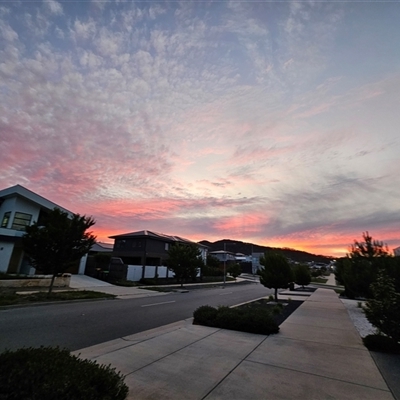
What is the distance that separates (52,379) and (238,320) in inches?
292

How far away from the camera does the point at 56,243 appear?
16406 mm

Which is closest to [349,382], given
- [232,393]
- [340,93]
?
[232,393]

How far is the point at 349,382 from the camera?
4.80 meters

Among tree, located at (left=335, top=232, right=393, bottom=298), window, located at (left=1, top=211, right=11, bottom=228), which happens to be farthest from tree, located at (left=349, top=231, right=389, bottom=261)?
window, located at (left=1, top=211, right=11, bottom=228)

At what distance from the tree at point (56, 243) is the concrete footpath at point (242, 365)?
11.2 metres

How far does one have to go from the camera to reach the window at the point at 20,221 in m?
25.8

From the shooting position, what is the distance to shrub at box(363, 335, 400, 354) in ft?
22.3

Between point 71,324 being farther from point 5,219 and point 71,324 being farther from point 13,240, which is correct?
point 5,219

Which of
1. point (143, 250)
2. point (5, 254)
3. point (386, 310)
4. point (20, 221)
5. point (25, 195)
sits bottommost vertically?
point (386, 310)

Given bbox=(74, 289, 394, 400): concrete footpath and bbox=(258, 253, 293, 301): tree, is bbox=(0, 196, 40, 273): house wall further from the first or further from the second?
bbox=(258, 253, 293, 301): tree

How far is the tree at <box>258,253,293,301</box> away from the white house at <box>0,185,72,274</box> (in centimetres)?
2109

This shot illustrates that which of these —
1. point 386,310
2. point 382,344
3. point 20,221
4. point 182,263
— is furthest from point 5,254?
point 386,310

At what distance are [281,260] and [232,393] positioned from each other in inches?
602

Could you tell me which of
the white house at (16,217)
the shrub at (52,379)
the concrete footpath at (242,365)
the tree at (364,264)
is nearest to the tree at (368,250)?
the tree at (364,264)
